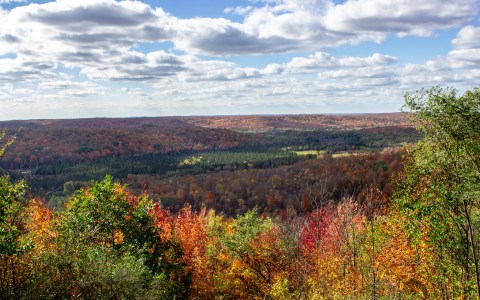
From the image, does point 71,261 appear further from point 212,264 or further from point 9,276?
point 212,264

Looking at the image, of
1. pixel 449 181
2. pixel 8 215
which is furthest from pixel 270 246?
pixel 8 215

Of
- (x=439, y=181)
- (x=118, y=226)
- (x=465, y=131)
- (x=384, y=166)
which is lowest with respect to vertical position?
Answer: (x=384, y=166)

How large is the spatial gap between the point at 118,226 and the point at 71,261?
10.7m

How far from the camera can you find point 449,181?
18719 millimetres

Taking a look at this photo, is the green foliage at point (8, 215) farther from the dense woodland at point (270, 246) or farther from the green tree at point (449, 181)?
the green tree at point (449, 181)

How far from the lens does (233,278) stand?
101 ft

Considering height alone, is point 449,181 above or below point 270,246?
above

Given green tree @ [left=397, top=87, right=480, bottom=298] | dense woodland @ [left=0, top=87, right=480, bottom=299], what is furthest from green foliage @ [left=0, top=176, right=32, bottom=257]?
green tree @ [left=397, top=87, right=480, bottom=298]

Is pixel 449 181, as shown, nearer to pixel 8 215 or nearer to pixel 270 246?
pixel 270 246

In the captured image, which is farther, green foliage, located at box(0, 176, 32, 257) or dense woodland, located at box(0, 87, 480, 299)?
dense woodland, located at box(0, 87, 480, 299)

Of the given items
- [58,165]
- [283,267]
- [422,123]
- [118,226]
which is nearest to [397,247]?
[283,267]

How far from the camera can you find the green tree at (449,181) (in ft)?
58.1

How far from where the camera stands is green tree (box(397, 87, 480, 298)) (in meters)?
17.7

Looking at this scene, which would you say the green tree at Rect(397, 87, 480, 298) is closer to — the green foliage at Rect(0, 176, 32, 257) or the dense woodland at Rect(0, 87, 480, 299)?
the dense woodland at Rect(0, 87, 480, 299)
